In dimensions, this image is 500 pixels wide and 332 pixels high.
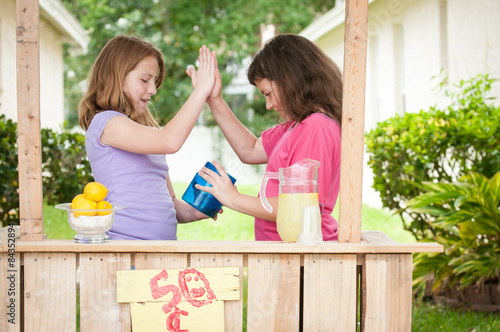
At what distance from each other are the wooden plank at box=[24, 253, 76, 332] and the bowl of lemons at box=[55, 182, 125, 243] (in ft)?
0.31

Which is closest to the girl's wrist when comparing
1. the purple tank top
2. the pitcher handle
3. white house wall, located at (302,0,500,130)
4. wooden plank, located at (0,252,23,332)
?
the purple tank top

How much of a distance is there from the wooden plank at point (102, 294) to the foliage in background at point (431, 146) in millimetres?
2996

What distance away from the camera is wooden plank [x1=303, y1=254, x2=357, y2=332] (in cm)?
203

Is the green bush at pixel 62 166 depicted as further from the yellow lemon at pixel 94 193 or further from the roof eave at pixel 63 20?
the roof eave at pixel 63 20

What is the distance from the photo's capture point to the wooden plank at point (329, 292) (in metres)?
2.03

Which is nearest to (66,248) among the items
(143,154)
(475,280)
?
(143,154)

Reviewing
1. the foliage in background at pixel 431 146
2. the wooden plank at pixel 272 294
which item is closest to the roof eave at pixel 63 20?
the foliage in background at pixel 431 146

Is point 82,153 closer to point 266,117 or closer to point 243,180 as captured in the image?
point 243,180

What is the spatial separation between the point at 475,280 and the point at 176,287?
2940 millimetres

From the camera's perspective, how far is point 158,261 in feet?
6.61

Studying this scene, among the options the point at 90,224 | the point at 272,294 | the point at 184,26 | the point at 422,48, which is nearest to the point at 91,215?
the point at 90,224

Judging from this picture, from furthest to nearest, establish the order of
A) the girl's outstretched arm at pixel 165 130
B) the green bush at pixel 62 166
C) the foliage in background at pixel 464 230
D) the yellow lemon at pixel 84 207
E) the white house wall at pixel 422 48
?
the green bush at pixel 62 166 → the white house wall at pixel 422 48 → the foliage in background at pixel 464 230 → the girl's outstretched arm at pixel 165 130 → the yellow lemon at pixel 84 207

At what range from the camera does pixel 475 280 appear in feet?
13.9

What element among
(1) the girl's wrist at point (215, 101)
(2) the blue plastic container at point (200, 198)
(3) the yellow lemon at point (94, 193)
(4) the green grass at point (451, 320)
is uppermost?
(1) the girl's wrist at point (215, 101)
